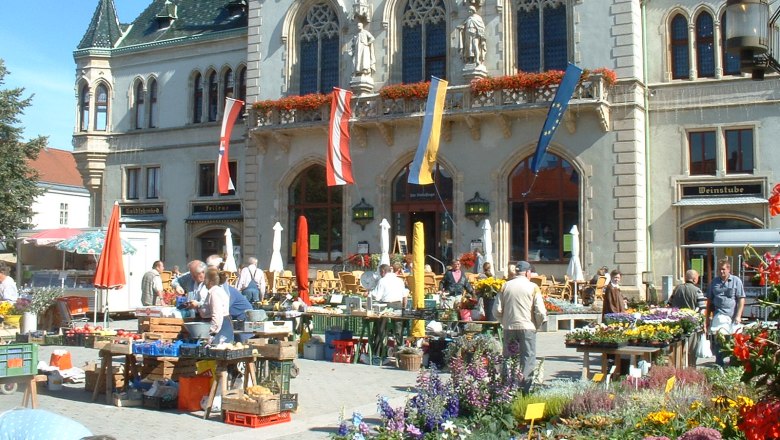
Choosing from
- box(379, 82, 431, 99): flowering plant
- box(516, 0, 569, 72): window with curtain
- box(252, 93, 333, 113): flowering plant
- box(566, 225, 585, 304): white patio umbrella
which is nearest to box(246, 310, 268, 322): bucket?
box(566, 225, 585, 304): white patio umbrella

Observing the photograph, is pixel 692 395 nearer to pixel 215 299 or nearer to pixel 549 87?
pixel 215 299

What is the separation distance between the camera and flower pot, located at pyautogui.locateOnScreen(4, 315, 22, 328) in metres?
16.8

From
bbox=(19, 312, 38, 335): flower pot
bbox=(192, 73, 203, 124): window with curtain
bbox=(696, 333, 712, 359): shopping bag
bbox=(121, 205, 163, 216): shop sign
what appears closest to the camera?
bbox=(696, 333, 712, 359): shopping bag

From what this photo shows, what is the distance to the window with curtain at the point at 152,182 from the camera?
118 feet

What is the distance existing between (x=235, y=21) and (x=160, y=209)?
8185 millimetres

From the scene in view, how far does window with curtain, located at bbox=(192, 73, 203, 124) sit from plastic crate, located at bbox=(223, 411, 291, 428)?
2638cm

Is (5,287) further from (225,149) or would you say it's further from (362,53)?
(362,53)

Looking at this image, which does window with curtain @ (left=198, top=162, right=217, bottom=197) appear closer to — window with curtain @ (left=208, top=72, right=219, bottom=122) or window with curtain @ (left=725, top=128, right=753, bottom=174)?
window with curtain @ (left=208, top=72, right=219, bottom=122)

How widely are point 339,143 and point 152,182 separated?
12.6 m

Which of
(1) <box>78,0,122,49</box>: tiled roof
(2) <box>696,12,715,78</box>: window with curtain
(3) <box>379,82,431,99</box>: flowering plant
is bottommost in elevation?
(3) <box>379,82,431,99</box>: flowering plant

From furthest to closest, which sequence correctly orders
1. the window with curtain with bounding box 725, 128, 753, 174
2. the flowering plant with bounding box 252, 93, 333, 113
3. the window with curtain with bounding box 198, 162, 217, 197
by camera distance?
the window with curtain with bounding box 198, 162, 217, 197 < the flowering plant with bounding box 252, 93, 333, 113 < the window with curtain with bounding box 725, 128, 753, 174

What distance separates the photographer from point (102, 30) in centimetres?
3756

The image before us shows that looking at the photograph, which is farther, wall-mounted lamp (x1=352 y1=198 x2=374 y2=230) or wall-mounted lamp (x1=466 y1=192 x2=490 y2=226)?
wall-mounted lamp (x1=352 y1=198 x2=374 y2=230)

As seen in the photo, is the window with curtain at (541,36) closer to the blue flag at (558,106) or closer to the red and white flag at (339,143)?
the blue flag at (558,106)
